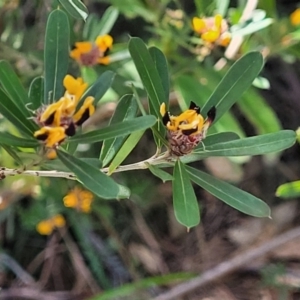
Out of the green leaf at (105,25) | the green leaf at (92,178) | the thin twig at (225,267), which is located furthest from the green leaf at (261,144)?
the thin twig at (225,267)

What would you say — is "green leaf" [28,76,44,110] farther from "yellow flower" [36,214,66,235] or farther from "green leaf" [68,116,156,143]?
"yellow flower" [36,214,66,235]

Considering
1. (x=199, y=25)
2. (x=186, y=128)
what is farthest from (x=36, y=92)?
(x=199, y=25)

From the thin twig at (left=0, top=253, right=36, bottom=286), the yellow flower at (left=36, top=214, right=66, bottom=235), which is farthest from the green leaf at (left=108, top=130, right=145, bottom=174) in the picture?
the thin twig at (left=0, top=253, right=36, bottom=286)

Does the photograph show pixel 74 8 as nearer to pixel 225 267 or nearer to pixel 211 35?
pixel 211 35

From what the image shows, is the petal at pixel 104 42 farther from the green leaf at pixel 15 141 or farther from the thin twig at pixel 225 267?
the thin twig at pixel 225 267

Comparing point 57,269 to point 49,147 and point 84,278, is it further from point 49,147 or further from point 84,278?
point 49,147

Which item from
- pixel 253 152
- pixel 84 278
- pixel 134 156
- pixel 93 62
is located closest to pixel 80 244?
pixel 84 278
